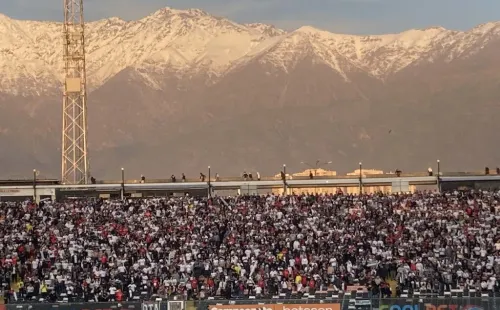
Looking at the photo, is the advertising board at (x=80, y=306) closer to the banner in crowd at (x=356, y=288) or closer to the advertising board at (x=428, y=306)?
the banner in crowd at (x=356, y=288)

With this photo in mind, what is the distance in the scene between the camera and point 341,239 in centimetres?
6194

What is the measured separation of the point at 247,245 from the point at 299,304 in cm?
1398

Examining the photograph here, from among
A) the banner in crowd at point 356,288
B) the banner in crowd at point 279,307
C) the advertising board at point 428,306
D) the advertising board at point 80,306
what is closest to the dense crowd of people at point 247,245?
the banner in crowd at point 356,288

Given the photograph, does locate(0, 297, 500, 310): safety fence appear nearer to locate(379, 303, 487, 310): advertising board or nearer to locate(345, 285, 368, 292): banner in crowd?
locate(379, 303, 487, 310): advertising board

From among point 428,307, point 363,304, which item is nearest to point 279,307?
point 363,304

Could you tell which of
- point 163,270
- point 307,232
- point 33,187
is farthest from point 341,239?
point 33,187

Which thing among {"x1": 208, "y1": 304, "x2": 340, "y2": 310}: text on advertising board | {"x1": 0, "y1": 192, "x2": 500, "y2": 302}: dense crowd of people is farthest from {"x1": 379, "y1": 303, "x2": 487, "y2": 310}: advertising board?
{"x1": 0, "y1": 192, "x2": 500, "y2": 302}: dense crowd of people

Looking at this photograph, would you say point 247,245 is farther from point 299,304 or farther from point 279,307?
point 299,304

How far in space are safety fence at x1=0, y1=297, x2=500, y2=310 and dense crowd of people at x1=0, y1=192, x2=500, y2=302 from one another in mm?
2896

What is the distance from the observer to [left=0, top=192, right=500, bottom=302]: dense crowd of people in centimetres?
5597

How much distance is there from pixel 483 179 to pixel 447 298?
1366 inches

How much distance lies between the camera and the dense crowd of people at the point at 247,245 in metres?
56.0

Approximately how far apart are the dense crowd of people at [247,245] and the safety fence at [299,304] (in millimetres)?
2896

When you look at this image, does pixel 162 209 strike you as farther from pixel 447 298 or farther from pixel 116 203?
pixel 447 298
